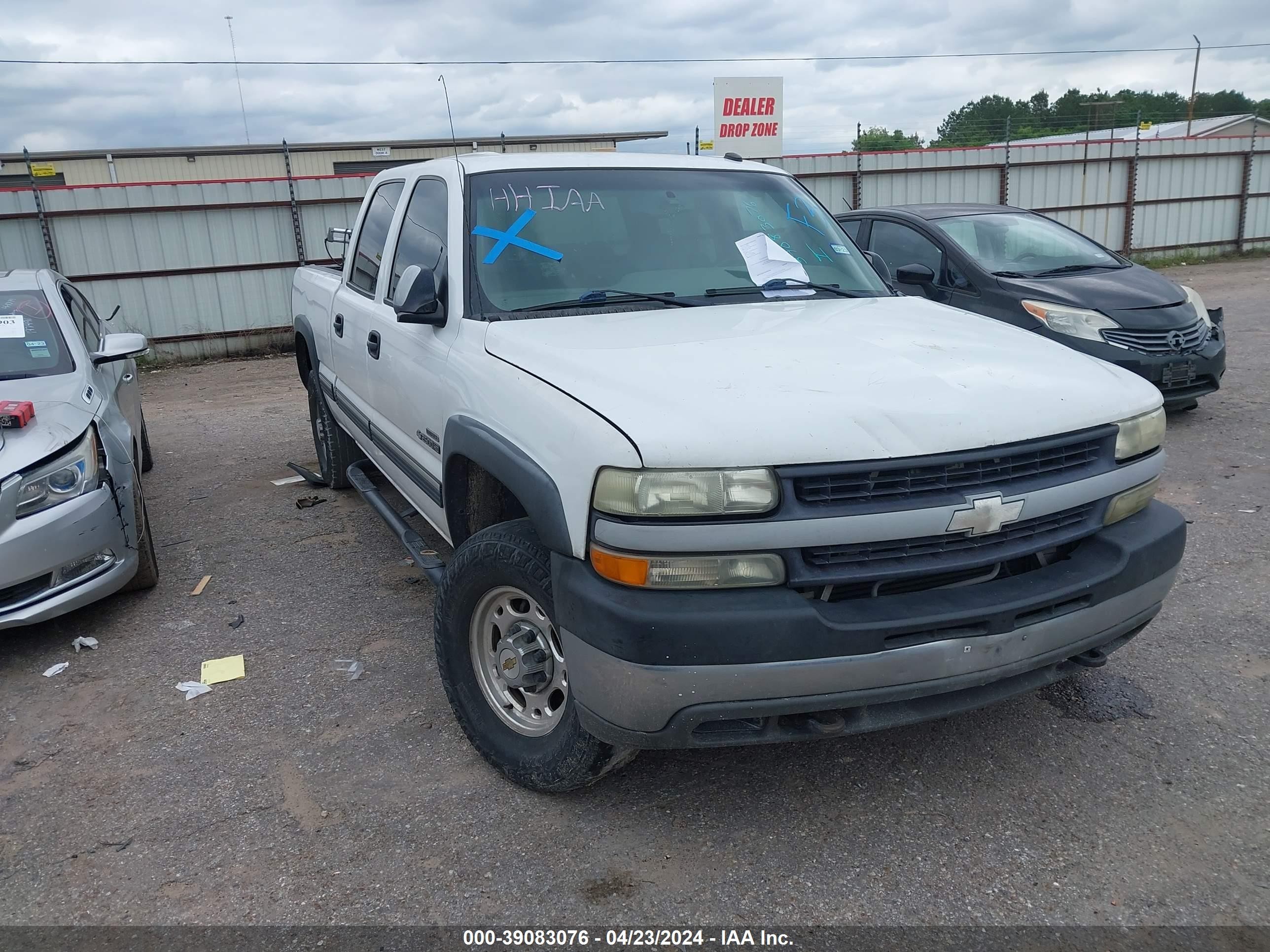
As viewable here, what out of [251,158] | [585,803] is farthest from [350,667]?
[251,158]

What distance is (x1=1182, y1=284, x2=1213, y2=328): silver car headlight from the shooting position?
7207mm

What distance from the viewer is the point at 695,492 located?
2262mm

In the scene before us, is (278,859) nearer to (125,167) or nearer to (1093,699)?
(1093,699)

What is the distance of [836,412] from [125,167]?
1045 inches

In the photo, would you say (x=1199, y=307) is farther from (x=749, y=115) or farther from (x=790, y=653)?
(x=749, y=115)

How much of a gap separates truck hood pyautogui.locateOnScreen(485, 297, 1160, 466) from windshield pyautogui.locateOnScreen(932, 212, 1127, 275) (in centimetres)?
466

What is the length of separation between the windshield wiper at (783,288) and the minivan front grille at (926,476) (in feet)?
4.46

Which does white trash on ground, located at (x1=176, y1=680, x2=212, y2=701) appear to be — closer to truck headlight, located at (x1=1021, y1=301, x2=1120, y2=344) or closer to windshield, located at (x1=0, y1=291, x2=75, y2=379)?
windshield, located at (x1=0, y1=291, x2=75, y2=379)

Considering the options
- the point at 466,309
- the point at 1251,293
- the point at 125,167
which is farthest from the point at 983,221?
the point at 125,167

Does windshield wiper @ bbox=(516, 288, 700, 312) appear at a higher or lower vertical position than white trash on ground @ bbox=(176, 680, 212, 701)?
higher

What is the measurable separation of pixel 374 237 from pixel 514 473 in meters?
2.58

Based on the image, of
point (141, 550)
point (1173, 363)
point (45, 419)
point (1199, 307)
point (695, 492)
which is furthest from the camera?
point (1199, 307)

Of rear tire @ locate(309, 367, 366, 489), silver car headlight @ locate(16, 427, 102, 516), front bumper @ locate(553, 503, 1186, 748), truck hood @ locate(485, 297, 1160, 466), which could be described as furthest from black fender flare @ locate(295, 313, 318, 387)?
front bumper @ locate(553, 503, 1186, 748)

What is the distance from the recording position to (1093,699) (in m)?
3.36
